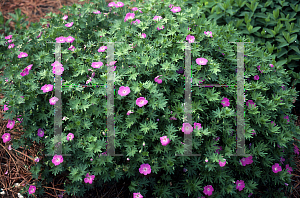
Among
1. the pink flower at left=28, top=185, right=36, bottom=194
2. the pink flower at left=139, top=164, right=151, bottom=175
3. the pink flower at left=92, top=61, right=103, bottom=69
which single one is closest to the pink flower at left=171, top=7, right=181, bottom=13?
the pink flower at left=92, top=61, right=103, bottom=69

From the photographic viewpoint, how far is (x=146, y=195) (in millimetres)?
2580

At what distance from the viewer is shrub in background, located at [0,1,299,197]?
2.19 metres

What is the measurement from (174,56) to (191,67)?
180 mm

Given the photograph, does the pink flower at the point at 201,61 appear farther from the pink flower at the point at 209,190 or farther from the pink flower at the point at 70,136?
the pink flower at the point at 70,136

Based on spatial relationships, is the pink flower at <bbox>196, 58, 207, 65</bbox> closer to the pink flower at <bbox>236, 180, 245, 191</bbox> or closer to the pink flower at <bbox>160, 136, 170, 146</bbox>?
the pink flower at <bbox>160, 136, 170, 146</bbox>

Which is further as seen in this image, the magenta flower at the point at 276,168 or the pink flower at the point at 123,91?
the magenta flower at the point at 276,168

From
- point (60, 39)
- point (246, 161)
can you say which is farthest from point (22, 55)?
point (246, 161)

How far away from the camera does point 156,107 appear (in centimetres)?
219

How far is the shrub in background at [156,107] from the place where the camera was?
2189mm

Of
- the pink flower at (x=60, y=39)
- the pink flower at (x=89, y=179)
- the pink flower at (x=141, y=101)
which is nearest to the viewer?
the pink flower at (x=141, y=101)

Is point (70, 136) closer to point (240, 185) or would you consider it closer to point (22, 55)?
point (22, 55)

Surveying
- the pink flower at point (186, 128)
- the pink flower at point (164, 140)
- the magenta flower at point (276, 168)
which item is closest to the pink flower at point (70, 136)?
the pink flower at point (164, 140)

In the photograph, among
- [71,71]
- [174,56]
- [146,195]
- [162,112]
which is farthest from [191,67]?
[146,195]

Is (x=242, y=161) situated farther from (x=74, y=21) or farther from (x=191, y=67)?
(x=74, y=21)
